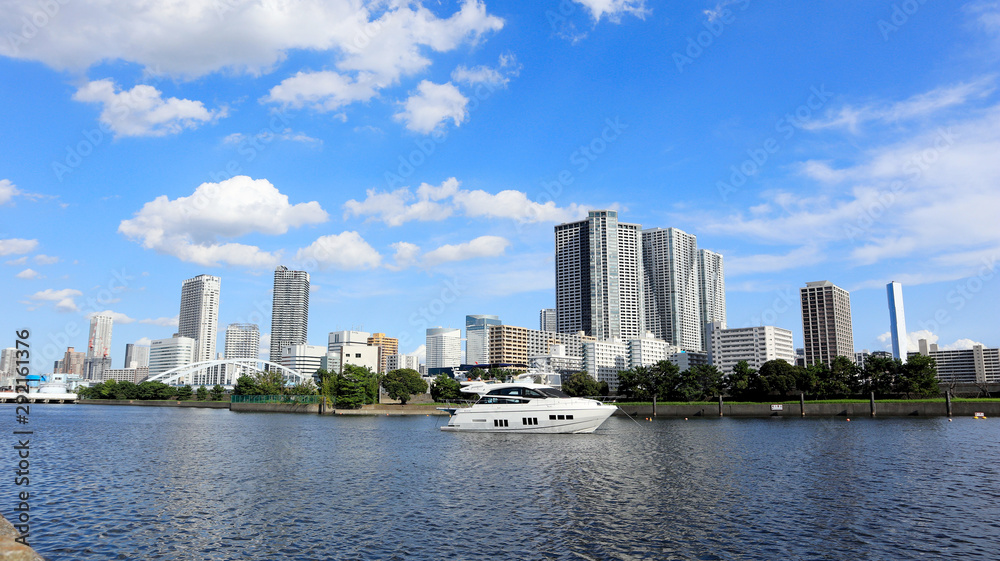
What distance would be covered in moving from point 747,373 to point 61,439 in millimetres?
149301

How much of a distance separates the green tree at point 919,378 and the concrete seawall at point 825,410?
40.5 feet

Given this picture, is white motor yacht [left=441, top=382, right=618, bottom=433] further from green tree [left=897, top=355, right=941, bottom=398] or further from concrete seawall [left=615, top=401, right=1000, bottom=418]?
green tree [left=897, top=355, right=941, bottom=398]

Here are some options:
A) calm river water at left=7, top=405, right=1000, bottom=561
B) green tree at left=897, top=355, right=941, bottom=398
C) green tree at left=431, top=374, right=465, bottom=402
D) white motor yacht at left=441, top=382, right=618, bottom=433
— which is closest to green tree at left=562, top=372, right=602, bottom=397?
green tree at left=431, top=374, right=465, bottom=402

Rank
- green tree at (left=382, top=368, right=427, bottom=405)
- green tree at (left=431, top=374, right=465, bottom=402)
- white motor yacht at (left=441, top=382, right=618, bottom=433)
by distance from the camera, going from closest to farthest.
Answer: white motor yacht at (left=441, top=382, right=618, bottom=433), green tree at (left=431, top=374, right=465, bottom=402), green tree at (left=382, top=368, right=427, bottom=405)

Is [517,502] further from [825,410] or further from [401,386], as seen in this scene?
[401,386]

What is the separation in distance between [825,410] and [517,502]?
12306 cm

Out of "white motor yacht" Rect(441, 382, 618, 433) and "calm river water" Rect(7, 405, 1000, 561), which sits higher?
"white motor yacht" Rect(441, 382, 618, 433)

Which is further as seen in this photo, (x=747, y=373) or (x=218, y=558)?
(x=747, y=373)

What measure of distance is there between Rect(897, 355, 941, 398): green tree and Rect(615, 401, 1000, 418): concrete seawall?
12351 millimetres

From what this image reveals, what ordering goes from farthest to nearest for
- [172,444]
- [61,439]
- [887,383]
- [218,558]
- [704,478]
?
1. [887,383]
2. [61,439]
3. [172,444]
4. [704,478]
5. [218,558]

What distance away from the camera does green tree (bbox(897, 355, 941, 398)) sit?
5276 inches

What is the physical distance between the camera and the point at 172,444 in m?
69.2

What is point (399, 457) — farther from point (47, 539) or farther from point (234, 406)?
point (234, 406)

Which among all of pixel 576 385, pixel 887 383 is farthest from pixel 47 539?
pixel 576 385
